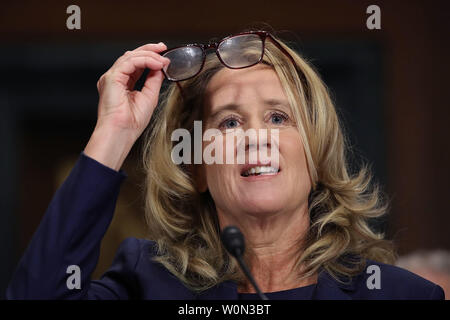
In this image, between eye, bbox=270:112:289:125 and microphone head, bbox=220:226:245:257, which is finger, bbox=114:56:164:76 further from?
microphone head, bbox=220:226:245:257

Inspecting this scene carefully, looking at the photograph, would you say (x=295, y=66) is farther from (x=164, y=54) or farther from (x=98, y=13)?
(x=98, y=13)

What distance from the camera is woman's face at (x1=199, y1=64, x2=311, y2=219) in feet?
3.55

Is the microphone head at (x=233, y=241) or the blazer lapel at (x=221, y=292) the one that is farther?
the blazer lapel at (x=221, y=292)

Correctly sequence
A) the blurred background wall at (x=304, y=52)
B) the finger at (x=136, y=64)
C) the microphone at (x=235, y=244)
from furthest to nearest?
the blurred background wall at (x=304, y=52) → the finger at (x=136, y=64) → the microphone at (x=235, y=244)

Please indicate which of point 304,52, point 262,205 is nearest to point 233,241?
point 262,205

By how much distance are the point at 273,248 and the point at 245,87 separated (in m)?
0.29

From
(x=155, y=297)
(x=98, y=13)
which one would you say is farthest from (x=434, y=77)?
(x=155, y=297)

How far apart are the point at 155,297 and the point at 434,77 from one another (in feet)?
5.84

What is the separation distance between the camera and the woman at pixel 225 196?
96 cm

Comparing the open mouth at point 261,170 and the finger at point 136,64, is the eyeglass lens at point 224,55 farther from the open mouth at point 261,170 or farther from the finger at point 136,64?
the open mouth at point 261,170

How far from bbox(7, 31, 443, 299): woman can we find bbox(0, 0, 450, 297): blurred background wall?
4.14 feet

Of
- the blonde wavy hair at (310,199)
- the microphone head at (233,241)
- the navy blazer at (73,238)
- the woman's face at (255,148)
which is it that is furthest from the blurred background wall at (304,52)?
the microphone head at (233,241)

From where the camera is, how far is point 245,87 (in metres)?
1.13
